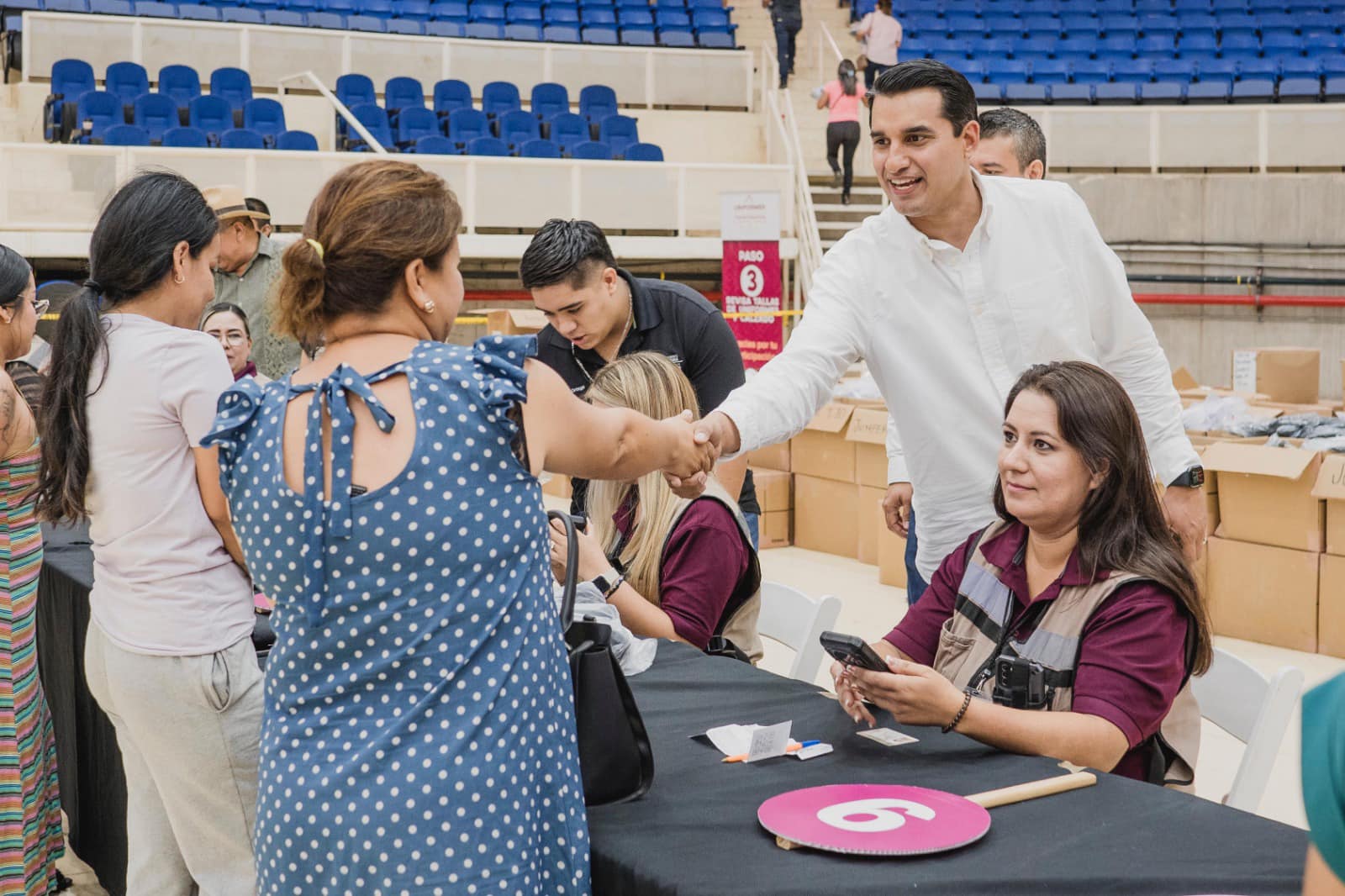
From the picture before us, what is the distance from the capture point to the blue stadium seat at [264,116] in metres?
12.5

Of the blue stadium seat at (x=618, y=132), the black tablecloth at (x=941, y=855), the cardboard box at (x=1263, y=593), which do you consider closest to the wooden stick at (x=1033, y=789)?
the black tablecloth at (x=941, y=855)

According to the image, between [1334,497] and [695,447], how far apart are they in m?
3.71

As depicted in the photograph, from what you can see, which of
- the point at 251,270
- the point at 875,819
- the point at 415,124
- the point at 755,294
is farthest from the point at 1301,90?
the point at 875,819

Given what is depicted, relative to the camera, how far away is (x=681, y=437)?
1.90m

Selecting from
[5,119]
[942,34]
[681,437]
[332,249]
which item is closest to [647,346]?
[681,437]

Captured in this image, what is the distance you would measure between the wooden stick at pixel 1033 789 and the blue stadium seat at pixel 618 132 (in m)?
12.7

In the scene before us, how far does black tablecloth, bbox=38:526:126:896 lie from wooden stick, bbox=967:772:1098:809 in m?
2.15

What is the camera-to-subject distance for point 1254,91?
14109mm

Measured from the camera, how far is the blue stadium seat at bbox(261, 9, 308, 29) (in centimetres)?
1445

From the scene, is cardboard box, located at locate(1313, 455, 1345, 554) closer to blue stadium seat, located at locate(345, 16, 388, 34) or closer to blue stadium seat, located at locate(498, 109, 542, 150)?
blue stadium seat, located at locate(498, 109, 542, 150)

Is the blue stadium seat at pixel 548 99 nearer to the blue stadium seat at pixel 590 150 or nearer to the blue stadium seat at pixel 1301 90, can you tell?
the blue stadium seat at pixel 590 150

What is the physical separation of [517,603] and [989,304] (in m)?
1.50

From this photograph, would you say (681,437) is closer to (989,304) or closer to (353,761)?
(353,761)

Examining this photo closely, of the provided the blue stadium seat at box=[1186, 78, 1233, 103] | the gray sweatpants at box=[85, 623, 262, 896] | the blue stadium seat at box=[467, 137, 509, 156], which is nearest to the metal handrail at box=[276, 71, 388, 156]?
the blue stadium seat at box=[467, 137, 509, 156]
